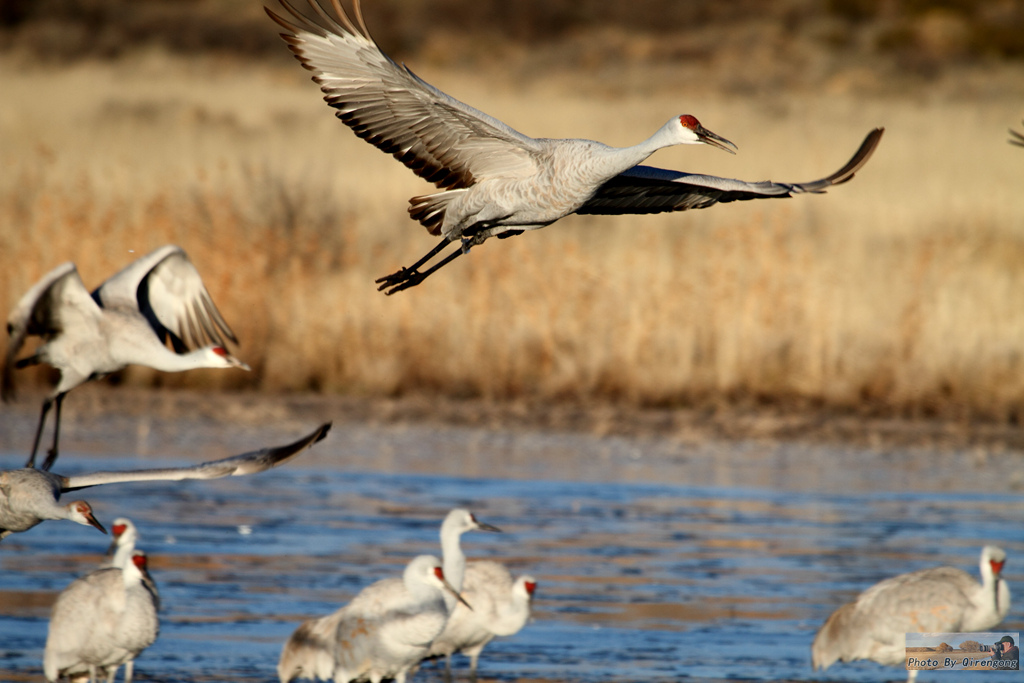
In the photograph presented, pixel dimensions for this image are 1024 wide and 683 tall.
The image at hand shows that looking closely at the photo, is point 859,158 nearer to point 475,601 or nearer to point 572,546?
point 475,601

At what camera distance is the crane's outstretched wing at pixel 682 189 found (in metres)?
6.89

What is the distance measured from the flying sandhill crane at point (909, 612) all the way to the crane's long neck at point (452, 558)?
1.80 m

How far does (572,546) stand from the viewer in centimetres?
943

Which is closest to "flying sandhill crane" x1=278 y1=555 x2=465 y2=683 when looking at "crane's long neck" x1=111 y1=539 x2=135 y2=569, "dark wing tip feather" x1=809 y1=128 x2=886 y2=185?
"crane's long neck" x1=111 y1=539 x2=135 y2=569

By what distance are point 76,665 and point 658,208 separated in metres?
3.51

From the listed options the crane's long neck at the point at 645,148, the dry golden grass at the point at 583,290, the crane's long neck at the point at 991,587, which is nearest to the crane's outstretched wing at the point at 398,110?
the crane's long neck at the point at 645,148

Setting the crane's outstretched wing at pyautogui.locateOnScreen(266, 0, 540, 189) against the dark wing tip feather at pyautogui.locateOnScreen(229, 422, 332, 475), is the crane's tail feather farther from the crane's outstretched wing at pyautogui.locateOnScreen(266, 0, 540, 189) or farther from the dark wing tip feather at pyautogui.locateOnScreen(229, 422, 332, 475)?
the dark wing tip feather at pyautogui.locateOnScreen(229, 422, 332, 475)

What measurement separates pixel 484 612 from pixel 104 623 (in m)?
1.90

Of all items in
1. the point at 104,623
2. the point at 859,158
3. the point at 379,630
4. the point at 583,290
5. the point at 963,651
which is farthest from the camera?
the point at 583,290

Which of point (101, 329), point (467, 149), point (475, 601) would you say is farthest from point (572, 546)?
point (467, 149)

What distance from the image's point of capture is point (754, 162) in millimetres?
19016

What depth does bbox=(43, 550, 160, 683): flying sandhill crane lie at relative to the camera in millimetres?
6969

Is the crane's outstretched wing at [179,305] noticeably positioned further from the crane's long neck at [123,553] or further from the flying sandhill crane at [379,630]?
the flying sandhill crane at [379,630]

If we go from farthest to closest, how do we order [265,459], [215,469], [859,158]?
[859,158] < [265,459] < [215,469]
